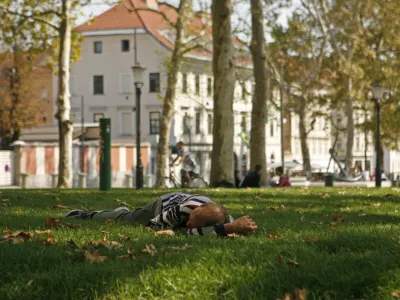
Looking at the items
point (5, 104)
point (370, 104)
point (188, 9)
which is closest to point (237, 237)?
point (188, 9)

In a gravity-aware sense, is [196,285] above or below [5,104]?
below

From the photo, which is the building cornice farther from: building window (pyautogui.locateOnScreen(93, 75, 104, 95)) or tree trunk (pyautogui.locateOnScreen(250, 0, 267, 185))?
tree trunk (pyautogui.locateOnScreen(250, 0, 267, 185))

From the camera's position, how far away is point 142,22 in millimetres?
80375

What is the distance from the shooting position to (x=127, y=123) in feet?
267

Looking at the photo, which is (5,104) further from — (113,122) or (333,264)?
(333,264)

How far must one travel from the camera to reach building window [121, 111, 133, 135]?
81.1m

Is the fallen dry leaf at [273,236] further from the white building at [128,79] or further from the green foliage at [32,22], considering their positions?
the white building at [128,79]

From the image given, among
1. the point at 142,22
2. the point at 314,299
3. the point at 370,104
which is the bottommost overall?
the point at 314,299

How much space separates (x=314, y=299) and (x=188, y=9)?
118 ft

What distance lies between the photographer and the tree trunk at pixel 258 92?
108ft

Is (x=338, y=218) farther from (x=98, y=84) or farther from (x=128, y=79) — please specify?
(x=98, y=84)

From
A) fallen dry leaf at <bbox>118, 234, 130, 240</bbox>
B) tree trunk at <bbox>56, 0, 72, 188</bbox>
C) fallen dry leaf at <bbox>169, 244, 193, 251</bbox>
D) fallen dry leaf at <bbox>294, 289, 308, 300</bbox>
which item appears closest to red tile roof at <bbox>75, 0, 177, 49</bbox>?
tree trunk at <bbox>56, 0, 72, 188</bbox>

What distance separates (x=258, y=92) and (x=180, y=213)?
25002 mm

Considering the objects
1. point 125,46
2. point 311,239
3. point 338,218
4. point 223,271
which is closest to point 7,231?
point 311,239
